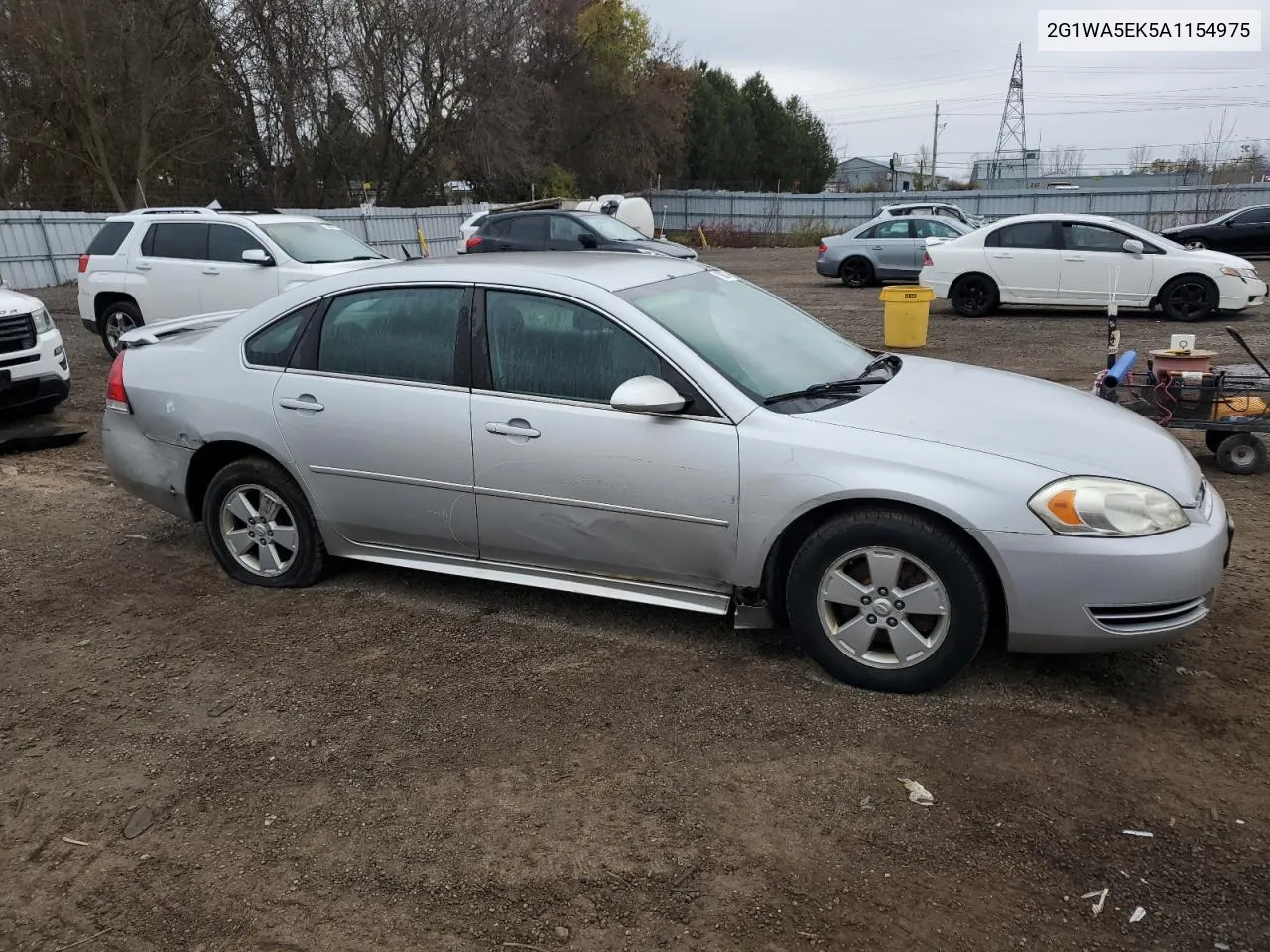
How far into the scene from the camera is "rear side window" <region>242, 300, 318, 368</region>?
4703 millimetres

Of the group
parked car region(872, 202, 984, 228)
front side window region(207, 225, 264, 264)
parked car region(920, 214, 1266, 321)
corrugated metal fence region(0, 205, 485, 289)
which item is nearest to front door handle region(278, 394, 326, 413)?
front side window region(207, 225, 264, 264)

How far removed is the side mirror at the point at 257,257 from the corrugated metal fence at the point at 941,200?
2736cm

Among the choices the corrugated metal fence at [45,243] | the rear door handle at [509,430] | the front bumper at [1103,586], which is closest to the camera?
the front bumper at [1103,586]

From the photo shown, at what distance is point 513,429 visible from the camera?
4137 mm

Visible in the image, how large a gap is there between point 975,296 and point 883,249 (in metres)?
4.80

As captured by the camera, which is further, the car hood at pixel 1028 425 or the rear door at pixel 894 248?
the rear door at pixel 894 248

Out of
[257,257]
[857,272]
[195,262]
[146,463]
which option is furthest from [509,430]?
[857,272]

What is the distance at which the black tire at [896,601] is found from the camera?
350 centimetres

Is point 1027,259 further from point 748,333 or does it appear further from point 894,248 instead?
point 748,333

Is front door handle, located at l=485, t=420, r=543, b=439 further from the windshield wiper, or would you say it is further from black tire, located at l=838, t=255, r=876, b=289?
black tire, located at l=838, t=255, r=876, b=289

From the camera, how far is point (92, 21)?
922 inches

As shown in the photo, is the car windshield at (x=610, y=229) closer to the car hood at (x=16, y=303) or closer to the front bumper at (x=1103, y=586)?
the car hood at (x=16, y=303)

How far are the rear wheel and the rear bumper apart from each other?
54.6ft

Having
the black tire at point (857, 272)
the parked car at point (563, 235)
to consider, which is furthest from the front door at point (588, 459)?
the black tire at point (857, 272)
